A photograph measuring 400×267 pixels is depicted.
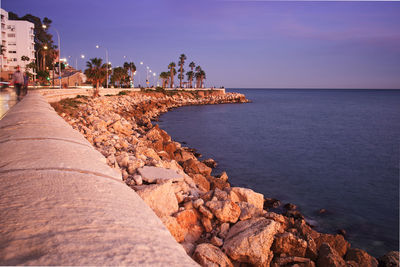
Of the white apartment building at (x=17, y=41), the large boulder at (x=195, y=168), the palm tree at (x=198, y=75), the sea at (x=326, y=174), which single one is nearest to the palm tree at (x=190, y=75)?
the palm tree at (x=198, y=75)

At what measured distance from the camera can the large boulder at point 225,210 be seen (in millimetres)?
4566

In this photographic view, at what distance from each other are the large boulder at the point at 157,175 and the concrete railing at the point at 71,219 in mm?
2280

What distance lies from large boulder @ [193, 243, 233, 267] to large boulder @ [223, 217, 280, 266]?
380mm

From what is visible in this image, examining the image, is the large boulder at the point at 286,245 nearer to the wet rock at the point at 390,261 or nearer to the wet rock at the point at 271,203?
the wet rock at the point at 390,261

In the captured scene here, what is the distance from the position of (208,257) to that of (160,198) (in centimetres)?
114

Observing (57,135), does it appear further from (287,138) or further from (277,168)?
(287,138)

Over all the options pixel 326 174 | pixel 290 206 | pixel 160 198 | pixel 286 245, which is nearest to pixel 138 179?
pixel 160 198

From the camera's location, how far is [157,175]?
525 cm

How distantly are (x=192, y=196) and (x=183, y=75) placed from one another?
103 metres

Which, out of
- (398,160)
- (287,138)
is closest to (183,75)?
(287,138)

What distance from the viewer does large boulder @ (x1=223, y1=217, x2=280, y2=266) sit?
3.85 m

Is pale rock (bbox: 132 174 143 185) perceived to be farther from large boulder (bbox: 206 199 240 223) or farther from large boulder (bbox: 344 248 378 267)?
large boulder (bbox: 344 248 378 267)

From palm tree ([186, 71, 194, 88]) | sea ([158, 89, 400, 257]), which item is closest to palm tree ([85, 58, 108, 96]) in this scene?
sea ([158, 89, 400, 257])

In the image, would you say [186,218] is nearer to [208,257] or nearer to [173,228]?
[173,228]
